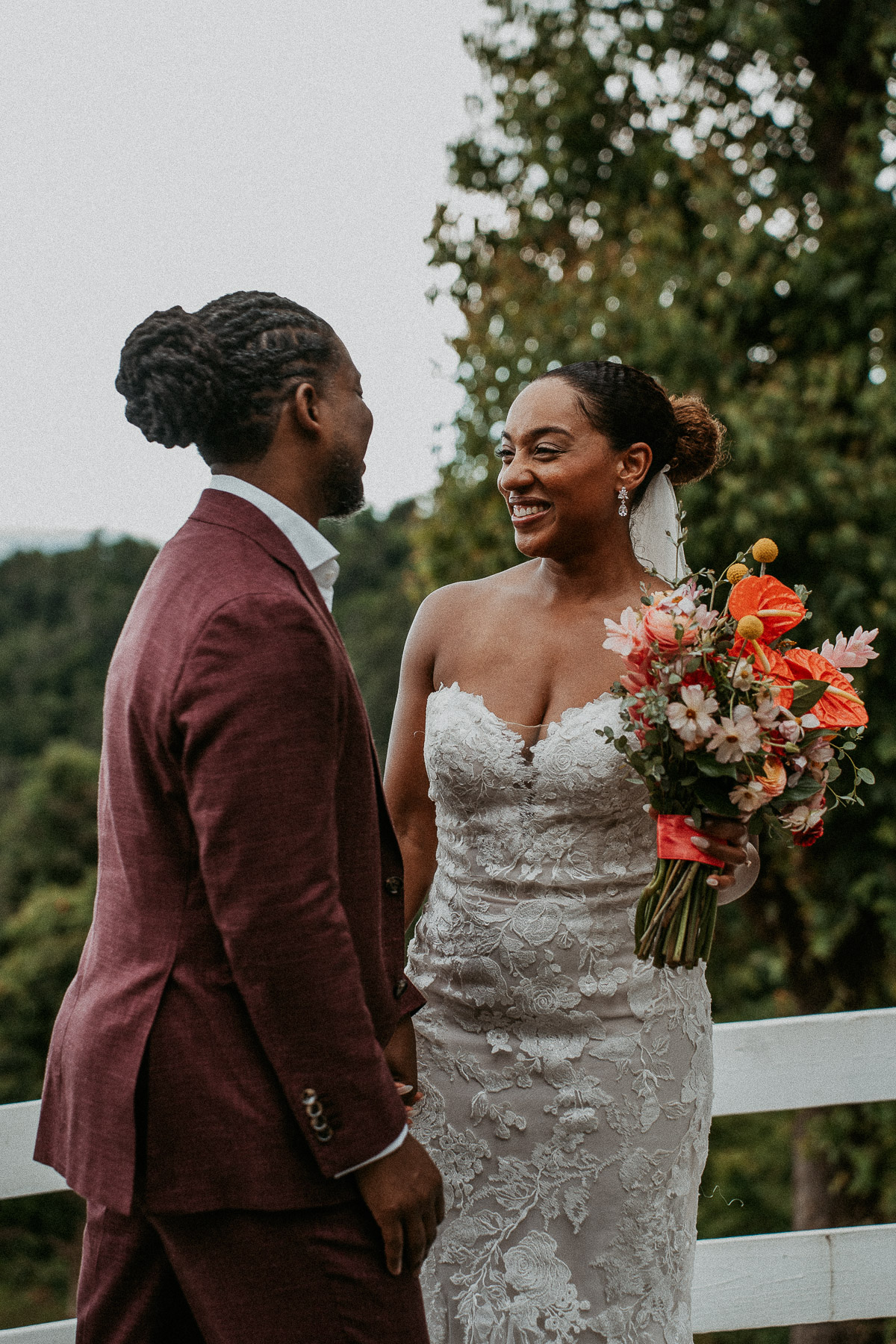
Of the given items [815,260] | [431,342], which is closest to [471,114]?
[431,342]

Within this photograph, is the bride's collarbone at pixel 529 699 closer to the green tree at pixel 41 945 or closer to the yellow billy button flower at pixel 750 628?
the yellow billy button flower at pixel 750 628

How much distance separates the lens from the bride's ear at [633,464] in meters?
2.73

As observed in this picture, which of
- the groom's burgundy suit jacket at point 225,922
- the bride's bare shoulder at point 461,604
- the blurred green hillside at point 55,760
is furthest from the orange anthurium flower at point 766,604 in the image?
the blurred green hillside at point 55,760

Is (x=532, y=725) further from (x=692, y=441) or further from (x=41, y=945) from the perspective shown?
(x=41, y=945)

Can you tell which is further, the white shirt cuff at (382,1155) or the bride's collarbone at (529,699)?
the bride's collarbone at (529,699)

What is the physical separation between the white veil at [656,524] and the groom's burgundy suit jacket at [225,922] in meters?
1.35

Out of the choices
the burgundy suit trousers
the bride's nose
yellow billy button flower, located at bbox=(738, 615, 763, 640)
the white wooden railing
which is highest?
the bride's nose

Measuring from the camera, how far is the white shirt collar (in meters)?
1.77

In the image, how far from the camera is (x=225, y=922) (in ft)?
5.06

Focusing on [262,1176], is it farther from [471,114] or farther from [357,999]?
[471,114]

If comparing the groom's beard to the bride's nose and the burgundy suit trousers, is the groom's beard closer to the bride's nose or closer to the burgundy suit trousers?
the bride's nose

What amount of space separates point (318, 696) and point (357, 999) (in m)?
0.43

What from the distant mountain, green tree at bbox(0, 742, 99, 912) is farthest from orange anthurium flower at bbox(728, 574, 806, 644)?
the distant mountain

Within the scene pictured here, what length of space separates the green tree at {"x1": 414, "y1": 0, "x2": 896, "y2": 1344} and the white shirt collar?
433 centimetres
